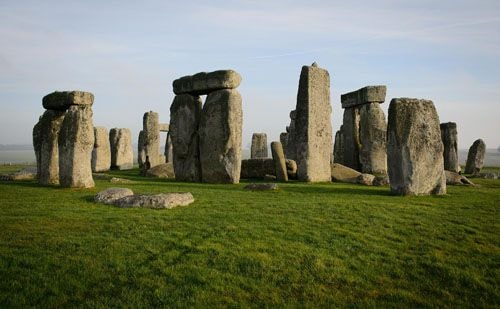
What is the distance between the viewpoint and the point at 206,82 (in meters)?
16.7

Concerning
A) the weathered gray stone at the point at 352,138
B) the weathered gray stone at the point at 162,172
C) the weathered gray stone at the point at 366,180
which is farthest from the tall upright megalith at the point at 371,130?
the weathered gray stone at the point at 162,172

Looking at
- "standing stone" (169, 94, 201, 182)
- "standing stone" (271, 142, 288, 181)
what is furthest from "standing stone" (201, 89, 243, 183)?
"standing stone" (271, 142, 288, 181)

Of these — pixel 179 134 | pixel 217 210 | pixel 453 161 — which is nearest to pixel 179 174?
pixel 179 134

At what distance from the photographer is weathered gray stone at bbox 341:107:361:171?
2330cm

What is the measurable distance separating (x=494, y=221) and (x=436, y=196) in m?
3.11

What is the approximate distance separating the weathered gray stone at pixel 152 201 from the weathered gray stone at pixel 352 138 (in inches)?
605

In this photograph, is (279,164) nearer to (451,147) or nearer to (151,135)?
(451,147)

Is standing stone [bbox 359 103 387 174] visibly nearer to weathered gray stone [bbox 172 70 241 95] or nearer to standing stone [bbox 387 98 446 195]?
weathered gray stone [bbox 172 70 241 95]

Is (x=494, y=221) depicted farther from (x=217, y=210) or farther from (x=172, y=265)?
(x=172, y=265)

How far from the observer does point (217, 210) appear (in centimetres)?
939

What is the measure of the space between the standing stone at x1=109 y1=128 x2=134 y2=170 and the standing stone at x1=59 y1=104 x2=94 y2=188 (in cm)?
1675

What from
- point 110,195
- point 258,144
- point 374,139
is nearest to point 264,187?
point 110,195

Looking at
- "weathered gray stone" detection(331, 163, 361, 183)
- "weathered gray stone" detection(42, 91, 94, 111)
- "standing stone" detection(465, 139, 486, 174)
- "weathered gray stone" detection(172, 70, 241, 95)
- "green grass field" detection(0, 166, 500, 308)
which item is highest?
"weathered gray stone" detection(172, 70, 241, 95)

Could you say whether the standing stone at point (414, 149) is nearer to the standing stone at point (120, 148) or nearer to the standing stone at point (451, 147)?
the standing stone at point (451, 147)
